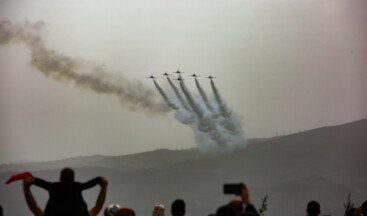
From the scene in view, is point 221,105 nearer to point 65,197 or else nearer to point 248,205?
point 65,197

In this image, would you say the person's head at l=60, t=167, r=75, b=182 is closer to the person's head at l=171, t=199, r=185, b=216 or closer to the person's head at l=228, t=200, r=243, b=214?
the person's head at l=171, t=199, r=185, b=216

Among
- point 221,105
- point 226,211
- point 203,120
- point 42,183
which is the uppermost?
point 221,105

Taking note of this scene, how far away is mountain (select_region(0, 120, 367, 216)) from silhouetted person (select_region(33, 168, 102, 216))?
63.7ft

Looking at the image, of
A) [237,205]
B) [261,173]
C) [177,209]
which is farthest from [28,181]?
[261,173]

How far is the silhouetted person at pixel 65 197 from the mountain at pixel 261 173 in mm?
19423

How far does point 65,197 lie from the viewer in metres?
5.91

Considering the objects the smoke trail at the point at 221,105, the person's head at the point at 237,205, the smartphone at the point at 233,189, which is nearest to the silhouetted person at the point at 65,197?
the person's head at the point at 237,205

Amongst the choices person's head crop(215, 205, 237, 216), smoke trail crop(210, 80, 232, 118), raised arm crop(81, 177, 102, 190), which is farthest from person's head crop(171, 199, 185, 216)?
smoke trail crop(210, 80, 232, 118)

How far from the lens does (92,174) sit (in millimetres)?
25391

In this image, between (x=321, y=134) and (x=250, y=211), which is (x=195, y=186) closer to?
(x=321, y=134)

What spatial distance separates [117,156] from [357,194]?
8903mm

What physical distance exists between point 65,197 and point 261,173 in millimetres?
22365

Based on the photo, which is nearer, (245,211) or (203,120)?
(245,211)

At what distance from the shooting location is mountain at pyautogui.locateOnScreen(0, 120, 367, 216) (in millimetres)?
26281
